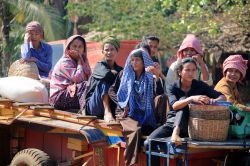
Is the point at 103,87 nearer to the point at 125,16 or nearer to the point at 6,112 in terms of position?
the point at 6,112

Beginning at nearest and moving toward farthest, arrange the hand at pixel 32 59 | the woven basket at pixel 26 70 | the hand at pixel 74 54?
the hand at pixel 74 54, the woven basket at pixel 26 70, the hand at pixel 32 59

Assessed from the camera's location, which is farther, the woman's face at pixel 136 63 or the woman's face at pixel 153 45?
the woman's face at pixel 153 45

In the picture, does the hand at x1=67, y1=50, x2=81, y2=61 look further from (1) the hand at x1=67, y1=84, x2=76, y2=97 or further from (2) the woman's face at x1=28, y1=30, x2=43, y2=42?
(2) the woman's face at x1=28, y1=30, x2=43, y2=42

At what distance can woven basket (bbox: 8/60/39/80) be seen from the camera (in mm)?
7109

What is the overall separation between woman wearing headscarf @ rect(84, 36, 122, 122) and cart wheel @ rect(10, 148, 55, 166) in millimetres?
709

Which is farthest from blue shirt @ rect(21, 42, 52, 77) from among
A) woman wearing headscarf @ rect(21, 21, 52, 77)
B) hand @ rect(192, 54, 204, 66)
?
hand @ rect(192, 54, 204, 66)

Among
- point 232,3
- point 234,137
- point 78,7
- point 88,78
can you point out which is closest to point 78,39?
point 88,78

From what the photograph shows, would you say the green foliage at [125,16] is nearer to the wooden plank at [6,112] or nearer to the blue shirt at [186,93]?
the wooden plank at [6,112]

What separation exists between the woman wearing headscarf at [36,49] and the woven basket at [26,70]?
0.50ft

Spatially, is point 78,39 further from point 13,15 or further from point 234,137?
point 13,15

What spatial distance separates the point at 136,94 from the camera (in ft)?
17.2

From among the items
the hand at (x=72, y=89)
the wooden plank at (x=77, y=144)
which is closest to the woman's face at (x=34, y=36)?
the hand at (x=72, y=89)

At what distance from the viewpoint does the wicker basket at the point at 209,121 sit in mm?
4488

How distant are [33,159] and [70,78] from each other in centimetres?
119
